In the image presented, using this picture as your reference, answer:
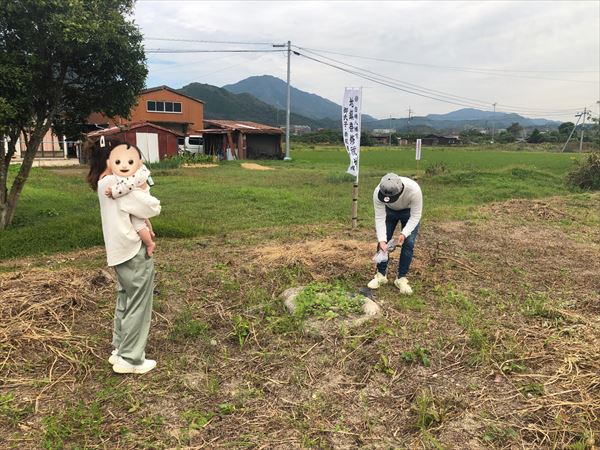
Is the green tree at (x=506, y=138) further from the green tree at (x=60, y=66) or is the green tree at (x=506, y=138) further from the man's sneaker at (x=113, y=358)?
the man's sneaker at (x=113, y=358)

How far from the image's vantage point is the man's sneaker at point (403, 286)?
15.7 ft

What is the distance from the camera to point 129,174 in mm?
3125

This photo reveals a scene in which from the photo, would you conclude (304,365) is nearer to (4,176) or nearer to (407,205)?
(407,205)

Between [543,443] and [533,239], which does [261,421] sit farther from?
[533,239]

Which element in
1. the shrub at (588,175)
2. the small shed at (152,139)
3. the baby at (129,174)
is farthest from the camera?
the small shed at (152,139)

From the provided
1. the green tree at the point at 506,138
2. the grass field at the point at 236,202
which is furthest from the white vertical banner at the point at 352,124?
the green tree at the point at 506,138

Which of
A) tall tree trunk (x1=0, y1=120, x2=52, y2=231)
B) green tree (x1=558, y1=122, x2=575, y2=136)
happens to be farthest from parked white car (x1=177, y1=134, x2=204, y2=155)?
green tree (x1=558, y1=122, x2=575, y2=136)

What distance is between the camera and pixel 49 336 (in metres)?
3.68

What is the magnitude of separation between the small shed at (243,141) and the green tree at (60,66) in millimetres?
22644

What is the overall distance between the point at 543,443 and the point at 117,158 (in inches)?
126

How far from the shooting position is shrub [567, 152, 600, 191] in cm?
1573

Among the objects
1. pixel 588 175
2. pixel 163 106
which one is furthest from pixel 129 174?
pixel 163 106

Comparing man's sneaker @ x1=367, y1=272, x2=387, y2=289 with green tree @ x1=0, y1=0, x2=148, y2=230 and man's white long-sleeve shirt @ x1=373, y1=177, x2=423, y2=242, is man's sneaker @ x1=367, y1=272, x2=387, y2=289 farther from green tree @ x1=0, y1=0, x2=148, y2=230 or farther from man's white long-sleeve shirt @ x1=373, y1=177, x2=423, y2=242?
green tree @ x1=0, y1=0, x2=148, y2=230

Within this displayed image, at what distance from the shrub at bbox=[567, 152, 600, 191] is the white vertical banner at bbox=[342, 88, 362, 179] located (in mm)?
11564
